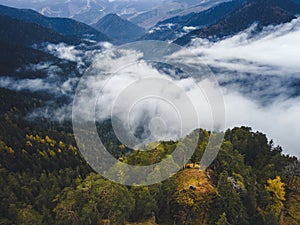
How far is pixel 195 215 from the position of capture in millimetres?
60375

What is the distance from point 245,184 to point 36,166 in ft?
324

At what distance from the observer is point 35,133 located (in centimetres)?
18000

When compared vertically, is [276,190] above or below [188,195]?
below

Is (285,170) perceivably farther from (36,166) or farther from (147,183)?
(36,166)

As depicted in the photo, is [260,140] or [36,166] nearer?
[260,140]

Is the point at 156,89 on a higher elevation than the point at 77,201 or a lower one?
higher

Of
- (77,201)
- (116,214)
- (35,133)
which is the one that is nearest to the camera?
(116,214)

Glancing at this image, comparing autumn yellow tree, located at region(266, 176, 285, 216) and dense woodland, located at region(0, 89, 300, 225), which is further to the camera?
autumn yellow tree, located at region(266, 176, 285, 216)

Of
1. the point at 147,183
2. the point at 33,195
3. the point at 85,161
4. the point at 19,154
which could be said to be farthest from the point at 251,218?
the point at 19,154

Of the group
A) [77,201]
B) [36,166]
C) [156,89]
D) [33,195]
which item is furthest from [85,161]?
[156,89]

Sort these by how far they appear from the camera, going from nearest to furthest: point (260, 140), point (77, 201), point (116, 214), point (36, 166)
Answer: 1. point (116, 214)
2. point (77, 201)
3. point (260, 140)
4. point (36, 166)

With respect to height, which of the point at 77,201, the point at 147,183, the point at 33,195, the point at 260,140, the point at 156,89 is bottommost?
the point at 33,195

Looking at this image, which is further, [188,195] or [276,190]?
[276,190]

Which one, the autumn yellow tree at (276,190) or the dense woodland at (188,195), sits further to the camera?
the autumn yellow tree at (276,190)
